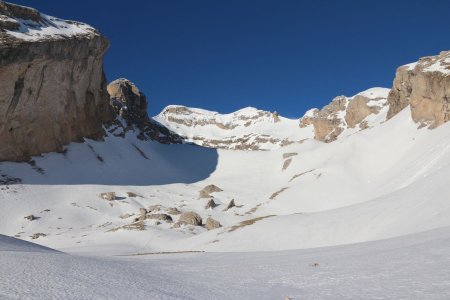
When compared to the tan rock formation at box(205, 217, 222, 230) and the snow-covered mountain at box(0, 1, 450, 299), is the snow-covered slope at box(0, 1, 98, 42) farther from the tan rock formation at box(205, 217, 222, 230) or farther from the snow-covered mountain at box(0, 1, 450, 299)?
the tan rock formation at box(205, 217, 222, 230)

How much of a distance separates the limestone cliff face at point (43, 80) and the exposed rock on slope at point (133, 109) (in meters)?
20.3

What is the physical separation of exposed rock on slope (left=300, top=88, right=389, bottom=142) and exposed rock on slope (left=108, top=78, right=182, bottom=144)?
4908 centimetres

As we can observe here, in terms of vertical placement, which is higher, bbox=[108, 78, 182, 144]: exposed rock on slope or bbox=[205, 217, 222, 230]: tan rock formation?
bbox=[108, 78, 182, 144]: exposed rock on slope

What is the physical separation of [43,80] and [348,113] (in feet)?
303

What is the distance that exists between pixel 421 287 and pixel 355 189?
156 feet

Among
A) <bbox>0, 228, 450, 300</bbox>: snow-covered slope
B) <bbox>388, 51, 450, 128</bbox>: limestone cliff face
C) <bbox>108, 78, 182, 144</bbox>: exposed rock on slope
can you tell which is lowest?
<bbox>0, 228, 450, 300</bbox>: snow-covered slope

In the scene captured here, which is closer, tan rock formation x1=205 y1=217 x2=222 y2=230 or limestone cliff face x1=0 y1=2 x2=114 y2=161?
tan rock formation x1=205 y1=217 x2=222 y2=230

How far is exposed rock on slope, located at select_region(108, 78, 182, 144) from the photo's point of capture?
354 feet

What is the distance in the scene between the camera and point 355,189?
171 ft

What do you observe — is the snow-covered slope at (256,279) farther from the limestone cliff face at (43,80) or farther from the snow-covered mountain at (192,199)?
the limestone cliff face at (43,80)

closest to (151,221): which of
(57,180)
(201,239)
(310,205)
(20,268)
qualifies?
(201,239)

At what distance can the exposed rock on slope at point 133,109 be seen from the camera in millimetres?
108037

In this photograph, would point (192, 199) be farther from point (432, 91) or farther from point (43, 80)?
point (432, 91)

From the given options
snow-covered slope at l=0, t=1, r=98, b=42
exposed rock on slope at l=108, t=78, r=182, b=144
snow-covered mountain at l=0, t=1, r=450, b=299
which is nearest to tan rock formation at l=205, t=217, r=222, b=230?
snow-covered mountain at l=0, t=1, r=450, b=299
